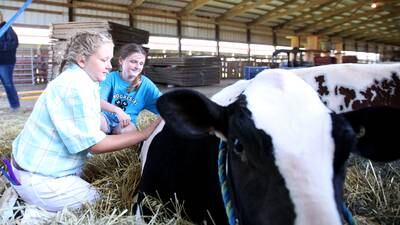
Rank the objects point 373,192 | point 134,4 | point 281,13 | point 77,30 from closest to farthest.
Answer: point 373,192 → point 77,30 → point 134,4 → point 281,13

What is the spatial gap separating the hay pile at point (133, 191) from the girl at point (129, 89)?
17.2 inches

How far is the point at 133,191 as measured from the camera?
2.47m

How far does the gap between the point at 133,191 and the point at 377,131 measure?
1412 millimetres

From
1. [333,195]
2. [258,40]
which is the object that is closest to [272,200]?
[333,195]

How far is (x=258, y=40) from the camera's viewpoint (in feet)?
83.8

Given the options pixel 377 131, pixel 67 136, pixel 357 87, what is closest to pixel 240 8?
pixel 357 87

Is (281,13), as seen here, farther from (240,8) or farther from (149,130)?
(149,130)

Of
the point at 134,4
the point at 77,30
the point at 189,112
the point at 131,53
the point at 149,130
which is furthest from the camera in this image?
the point at 134,4

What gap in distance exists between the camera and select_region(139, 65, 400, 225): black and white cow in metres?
1.27

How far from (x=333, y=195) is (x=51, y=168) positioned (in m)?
1.53

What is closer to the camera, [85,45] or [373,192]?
[85,45]

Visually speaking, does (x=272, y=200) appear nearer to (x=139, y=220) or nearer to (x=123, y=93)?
(x=139, y=220)

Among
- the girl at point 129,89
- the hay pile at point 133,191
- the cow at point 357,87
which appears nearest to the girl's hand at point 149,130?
the hay pile at point 133,191

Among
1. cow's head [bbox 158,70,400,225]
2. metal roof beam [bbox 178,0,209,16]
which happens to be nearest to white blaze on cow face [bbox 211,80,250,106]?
cow's head [bbox 158,70,400,225]
